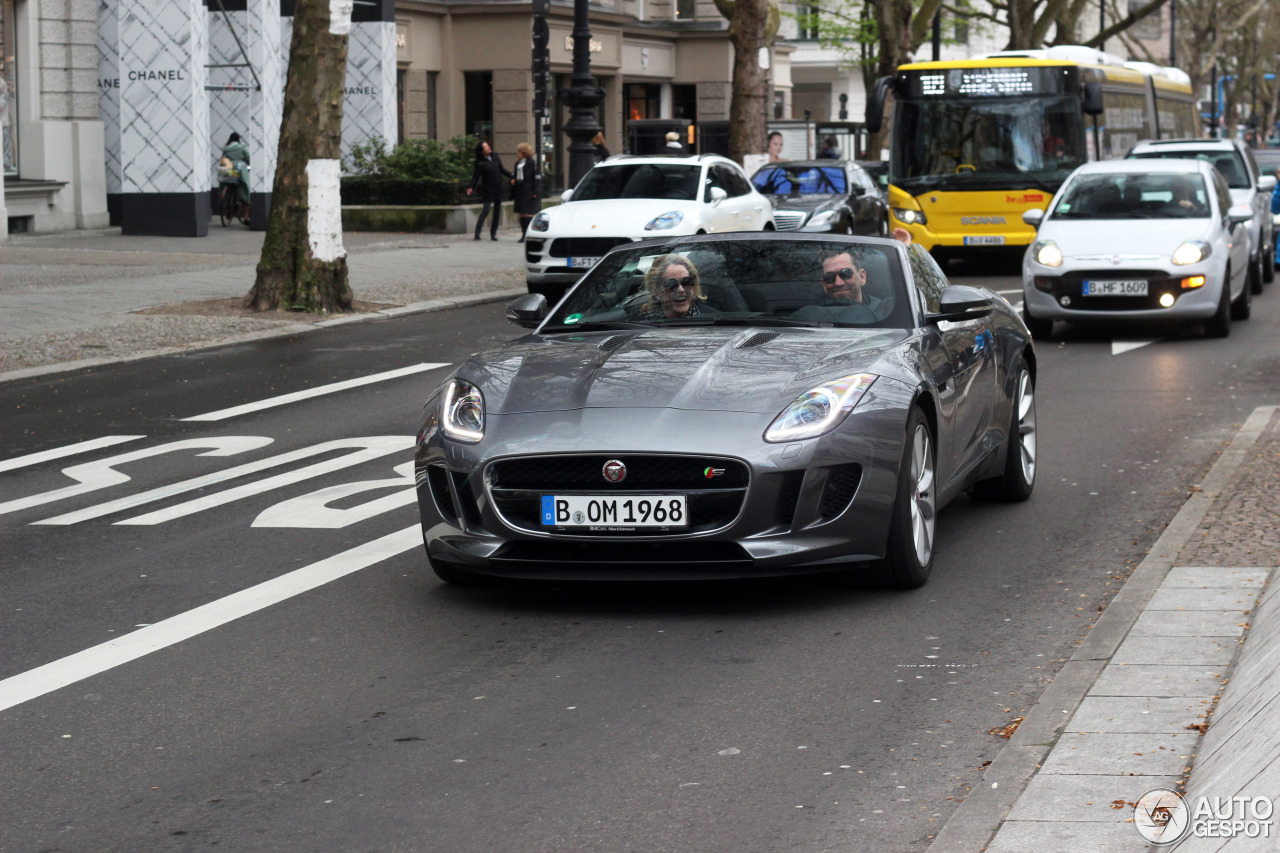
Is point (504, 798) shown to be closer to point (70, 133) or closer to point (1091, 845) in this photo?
point (1091, 845)

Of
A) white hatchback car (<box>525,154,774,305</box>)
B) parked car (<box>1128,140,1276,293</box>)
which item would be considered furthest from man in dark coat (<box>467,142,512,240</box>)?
parked car (<box>1128,140,1276,293</box>)

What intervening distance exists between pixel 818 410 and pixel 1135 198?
12.5m

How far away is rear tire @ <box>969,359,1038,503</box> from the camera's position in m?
8.99

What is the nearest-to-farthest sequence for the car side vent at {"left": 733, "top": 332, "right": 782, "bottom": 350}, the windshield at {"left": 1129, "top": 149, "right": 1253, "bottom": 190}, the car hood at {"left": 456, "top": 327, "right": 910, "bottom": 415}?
the car hood at {"left": 456, "top": 327, "right": 910, "bottom": 415}, the car side vent at {"left": 733, "top": 332, "right": 782, "bottom": 350}, the windshield at {"left": 1129, "top": 149, "right": 1253, "bottom": 190}

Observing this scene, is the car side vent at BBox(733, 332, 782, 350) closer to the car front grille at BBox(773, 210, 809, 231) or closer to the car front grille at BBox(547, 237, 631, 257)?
the car front grille at BBox(547, 237, 631, 257)

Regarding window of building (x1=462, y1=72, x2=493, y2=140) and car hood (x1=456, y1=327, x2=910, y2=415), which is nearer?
car hood (x1=456, y1=327, x2=910, y2=415)

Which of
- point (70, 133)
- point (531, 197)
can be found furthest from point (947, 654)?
point (70, 133)

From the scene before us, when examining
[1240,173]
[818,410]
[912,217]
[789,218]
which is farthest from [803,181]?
[818,410]

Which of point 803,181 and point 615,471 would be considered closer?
point 615,471

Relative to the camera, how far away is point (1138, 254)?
A: 56.4ft

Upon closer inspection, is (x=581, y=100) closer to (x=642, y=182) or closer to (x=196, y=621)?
(x=642, y=182)

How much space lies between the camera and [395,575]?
24.8ft

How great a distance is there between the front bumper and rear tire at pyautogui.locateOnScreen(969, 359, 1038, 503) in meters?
2.27

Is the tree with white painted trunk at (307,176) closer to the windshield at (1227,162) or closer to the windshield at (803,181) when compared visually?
the windshield at (803,181)
